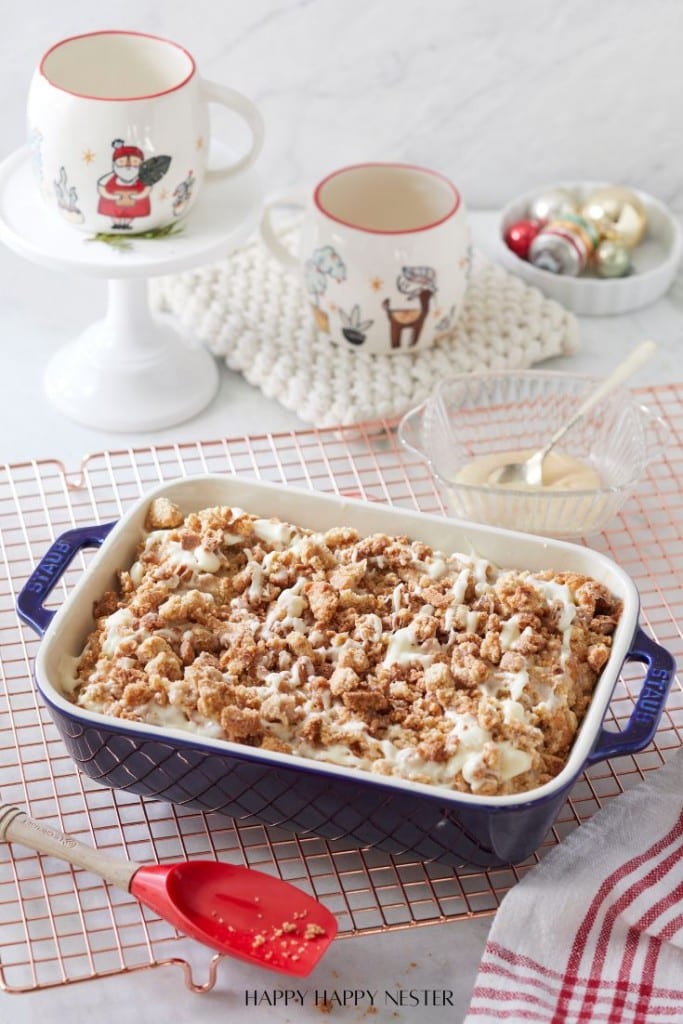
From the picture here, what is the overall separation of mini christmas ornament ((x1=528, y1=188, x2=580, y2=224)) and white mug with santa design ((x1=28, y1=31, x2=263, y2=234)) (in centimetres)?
53

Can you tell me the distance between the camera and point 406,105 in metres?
1.94

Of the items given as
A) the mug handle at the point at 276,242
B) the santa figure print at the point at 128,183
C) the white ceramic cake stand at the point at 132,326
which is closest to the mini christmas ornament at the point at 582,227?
the mug handle at the point at 276,242

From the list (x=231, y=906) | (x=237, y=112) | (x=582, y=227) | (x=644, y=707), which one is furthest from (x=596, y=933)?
(x=582, y=227)

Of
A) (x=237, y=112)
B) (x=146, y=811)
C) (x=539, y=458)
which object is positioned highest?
(x=237, y=112)

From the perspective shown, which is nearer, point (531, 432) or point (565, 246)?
point (531, 432)

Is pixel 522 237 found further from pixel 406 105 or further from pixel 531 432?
pixel 531 432

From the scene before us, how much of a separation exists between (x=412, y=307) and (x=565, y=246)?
321 mm

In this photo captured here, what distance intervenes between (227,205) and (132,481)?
344 mm

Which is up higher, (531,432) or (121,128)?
(121,128)

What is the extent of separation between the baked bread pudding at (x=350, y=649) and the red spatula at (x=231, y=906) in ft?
0.35

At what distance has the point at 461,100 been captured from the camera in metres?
1.95

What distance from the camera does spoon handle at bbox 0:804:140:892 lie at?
1038mm

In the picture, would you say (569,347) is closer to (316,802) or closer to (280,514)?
(280,514)

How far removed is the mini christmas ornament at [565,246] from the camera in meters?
1.85
